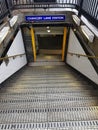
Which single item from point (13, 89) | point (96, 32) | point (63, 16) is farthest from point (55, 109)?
point (63, 16)

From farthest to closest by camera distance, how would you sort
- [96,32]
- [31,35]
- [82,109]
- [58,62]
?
1. [58,62]
2. [31,35]
3. [96,32]
4. [82,109]

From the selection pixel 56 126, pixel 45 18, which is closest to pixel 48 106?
pixel 56 126

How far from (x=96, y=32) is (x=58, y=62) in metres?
4.28

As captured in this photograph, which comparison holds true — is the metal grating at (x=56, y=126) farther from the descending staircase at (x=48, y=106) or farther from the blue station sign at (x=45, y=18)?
the blue station sign at (x=45, y=18)

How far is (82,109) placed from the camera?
2625mm

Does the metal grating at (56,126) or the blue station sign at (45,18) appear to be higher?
the blue station sign at (45,18)

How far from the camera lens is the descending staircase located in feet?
7.43

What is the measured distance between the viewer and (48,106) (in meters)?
2.77

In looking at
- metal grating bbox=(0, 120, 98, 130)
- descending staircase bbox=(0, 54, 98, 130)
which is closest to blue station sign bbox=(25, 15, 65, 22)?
descending staircase bbox=(0, 54, 98, 130)

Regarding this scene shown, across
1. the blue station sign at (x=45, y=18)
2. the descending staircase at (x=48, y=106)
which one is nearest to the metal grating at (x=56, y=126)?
the descending staircase at (x=48, y=106)

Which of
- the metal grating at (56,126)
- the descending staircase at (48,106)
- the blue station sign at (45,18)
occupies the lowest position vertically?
the descending staircase at (48,106)

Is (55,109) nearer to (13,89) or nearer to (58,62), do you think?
(13,89)

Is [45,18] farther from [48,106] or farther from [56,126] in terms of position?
[56,126]

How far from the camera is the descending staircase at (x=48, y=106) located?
7.43 ft
